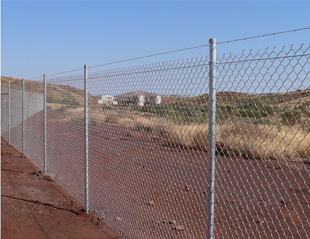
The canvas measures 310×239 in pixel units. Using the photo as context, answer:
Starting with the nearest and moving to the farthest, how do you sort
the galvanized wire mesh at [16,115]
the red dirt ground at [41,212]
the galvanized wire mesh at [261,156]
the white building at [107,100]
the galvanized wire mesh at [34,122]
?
the galvanized wire mesh at [261,156] → the red dirt ground at [41,212] → the white building at [107,100] → the galvanized wire mesh at [34,122] → the galvanized wire mesh at [16,115]

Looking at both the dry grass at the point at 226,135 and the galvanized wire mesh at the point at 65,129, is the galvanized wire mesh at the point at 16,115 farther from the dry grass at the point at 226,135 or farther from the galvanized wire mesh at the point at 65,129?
the dry grass at the point at 226,135

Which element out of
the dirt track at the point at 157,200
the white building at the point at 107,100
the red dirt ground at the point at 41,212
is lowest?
the red dirt ground at the point at 41,212

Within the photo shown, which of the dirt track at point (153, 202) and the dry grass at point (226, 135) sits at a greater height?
the dry grass at point (226, 135)

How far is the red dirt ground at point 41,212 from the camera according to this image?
5895mm

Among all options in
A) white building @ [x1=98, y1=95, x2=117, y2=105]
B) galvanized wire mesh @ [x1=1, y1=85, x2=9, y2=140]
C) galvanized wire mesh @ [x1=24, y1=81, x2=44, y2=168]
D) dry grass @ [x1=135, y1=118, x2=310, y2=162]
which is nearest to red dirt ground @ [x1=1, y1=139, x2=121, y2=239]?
galvanized wire mesh @ [x1=24, y1=81, x2=44, y2=168]

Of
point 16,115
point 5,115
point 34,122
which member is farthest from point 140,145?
point 5,115

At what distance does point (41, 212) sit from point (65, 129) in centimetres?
A: 243

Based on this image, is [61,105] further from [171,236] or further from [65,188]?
[171,236]

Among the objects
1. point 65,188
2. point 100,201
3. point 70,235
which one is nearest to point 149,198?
point 100,201

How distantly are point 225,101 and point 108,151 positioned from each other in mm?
2883

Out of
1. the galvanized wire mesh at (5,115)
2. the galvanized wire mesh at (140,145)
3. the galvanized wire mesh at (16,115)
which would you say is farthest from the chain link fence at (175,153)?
the galvanized wire mesh at (5,115)

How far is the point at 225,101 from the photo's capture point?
4.12 meters

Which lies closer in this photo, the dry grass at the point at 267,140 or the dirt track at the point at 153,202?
the dry grass at the point at 267,140

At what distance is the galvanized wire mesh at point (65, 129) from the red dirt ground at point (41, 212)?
0.22 meters
